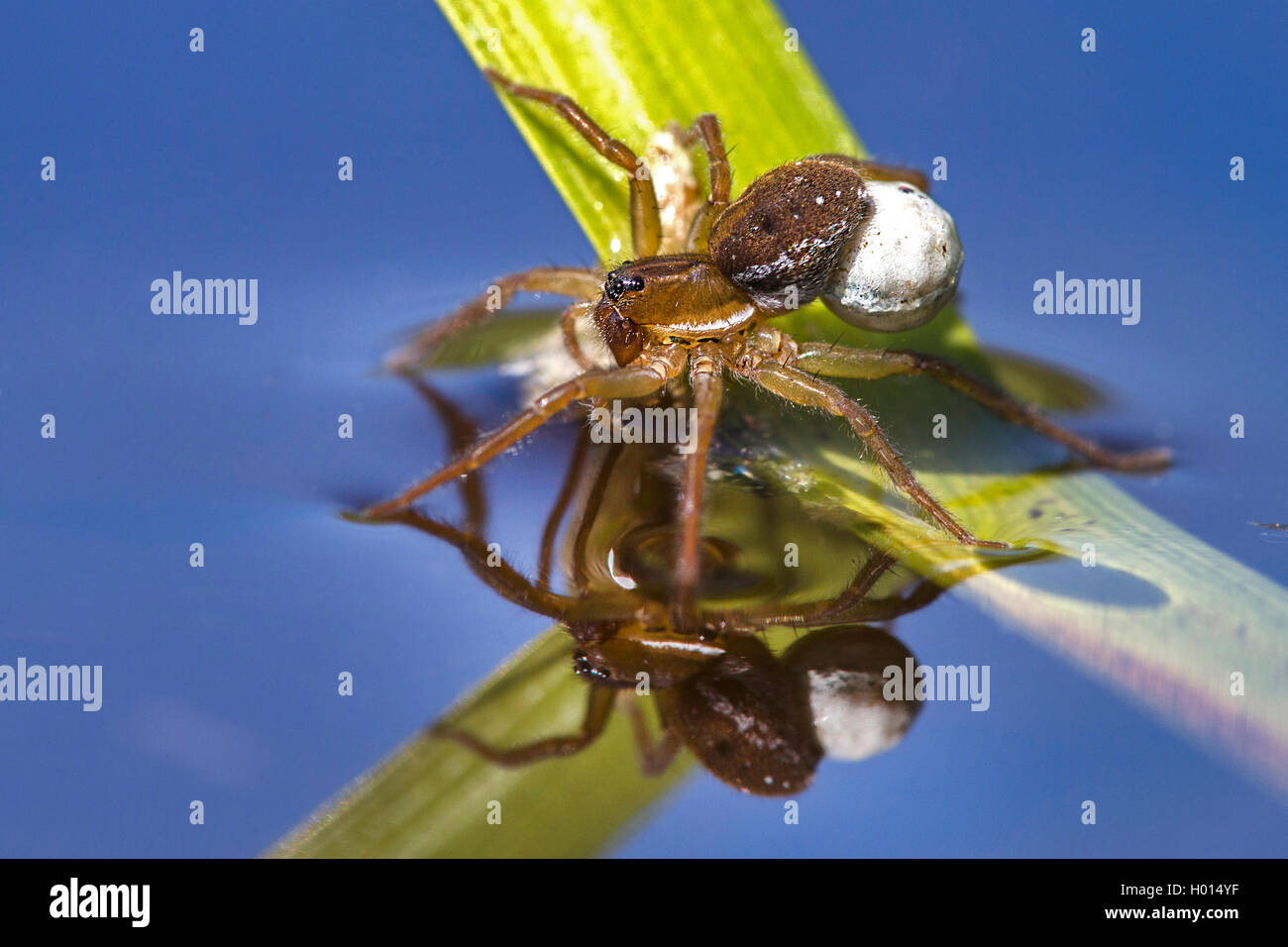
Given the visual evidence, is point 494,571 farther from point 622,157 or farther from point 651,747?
point 622,157

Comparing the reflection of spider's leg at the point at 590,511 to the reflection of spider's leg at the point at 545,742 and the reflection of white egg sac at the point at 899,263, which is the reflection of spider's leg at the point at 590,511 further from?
the reflection of white egg sac at the point at 899,263

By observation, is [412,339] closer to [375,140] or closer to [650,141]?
[375,140]

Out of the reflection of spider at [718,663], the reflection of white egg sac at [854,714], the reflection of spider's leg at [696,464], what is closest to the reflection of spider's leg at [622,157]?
the reflection of spider's leg at [696,464]

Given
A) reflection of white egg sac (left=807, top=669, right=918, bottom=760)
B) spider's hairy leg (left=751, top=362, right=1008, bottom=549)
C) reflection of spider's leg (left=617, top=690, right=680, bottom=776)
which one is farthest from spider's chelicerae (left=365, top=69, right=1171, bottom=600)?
reflection of spider's leg (left=617, top=690, right=680, bottom=776)

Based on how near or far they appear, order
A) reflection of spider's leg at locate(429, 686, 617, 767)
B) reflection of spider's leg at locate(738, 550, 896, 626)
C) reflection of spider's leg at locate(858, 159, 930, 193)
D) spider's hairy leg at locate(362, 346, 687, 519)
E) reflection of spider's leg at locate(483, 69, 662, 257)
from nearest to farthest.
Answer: reflection of spider's leg at locate(429, 686, 617, 767) → reflection of spider's leg at locate(738, 550, 896, 626) → spider's hairy leg at locate(362, 346, 687, 519) → reflection of spider's leg at locate(483, 69, 662, 257) → reflection of spider's leg at locate(858, 159, 930, 193)

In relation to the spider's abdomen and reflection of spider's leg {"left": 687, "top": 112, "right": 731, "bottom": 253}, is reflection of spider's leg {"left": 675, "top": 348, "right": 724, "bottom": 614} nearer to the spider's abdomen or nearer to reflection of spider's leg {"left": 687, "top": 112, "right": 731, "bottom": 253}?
the spider's abdomen
